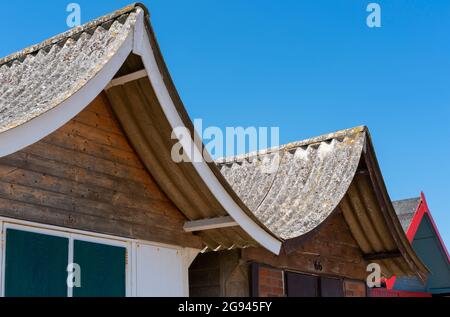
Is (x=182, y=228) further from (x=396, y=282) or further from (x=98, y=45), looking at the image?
(x=396, y=282)

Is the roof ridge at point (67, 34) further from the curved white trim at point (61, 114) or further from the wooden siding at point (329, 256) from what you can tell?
the wooden siding at point (329, 256)

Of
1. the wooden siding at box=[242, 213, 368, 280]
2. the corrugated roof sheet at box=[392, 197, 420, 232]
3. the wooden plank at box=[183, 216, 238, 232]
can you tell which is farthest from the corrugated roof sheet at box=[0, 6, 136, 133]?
the corrugated roof sheet at box=[392, 197, 420, 232]

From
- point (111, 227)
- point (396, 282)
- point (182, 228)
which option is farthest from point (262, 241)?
point (396, 282)

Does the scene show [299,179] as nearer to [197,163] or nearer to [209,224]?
[209,224]

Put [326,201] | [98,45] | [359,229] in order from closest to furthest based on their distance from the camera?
[98,45]
[326,201]
[359,229]

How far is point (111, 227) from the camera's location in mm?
8656

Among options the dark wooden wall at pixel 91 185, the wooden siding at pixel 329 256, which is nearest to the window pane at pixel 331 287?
the wooden siding at pixel 329 256

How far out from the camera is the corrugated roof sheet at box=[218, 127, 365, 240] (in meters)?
10.8

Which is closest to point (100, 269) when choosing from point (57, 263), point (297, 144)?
point (57, 263)

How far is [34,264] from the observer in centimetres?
770

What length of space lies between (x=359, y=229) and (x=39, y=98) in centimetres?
641

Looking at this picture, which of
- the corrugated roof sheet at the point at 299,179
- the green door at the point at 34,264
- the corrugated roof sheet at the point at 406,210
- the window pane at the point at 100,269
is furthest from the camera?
the corrugated roof sheet at the point at 406,210

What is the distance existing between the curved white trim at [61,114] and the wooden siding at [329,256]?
3.73 meters

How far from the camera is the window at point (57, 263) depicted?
24.7 ft
